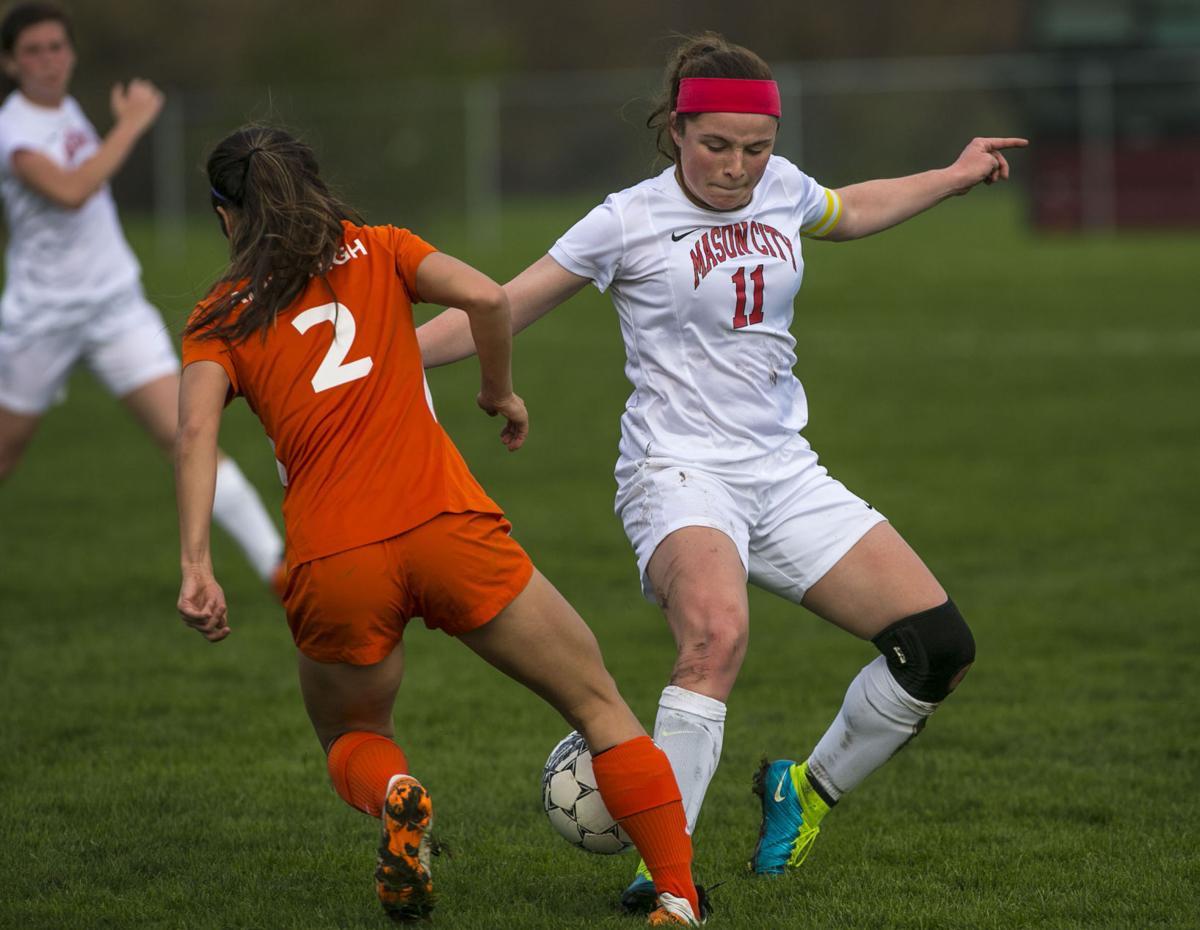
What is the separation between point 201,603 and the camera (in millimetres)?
3654

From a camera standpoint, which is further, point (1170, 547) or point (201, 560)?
point (1170, 547)

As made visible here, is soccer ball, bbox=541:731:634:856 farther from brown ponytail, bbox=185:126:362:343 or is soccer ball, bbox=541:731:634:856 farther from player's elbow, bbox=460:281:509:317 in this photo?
brown ponytail, bbox=185:126:362:343

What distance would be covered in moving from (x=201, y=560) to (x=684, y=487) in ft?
4.09

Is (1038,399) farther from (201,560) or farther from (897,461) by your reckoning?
(201,560)

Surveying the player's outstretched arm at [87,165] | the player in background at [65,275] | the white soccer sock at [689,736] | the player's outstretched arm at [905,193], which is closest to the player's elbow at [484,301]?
the white soccer sock at [689,736]

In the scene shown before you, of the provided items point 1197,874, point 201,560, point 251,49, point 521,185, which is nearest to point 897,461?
point 1197,874

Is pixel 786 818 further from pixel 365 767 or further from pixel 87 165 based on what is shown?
pixel 87 165

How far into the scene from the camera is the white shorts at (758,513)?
4.39 m

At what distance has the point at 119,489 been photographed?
37.7 ft

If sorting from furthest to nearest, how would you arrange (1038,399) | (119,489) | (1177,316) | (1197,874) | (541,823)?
(1177,316), (1038,399), (119,489), (541,823), (1197,874)

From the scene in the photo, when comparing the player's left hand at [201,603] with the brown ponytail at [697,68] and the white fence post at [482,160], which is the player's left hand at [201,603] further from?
the white fence post at [482,160]

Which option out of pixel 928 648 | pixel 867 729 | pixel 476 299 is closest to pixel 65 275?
pixel 476 299

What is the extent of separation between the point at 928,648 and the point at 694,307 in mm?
1009

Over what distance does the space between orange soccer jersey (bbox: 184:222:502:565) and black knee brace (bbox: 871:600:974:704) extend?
1.12m
